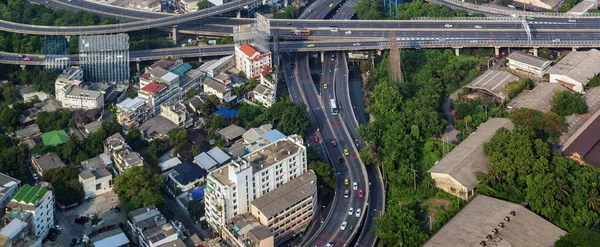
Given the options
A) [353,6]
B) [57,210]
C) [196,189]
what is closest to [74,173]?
[57,210]

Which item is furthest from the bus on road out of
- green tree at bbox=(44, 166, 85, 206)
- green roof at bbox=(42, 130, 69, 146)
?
green tree at bbox=(44, 166, 85, 206)

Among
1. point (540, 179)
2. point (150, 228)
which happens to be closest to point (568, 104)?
point (540, 179)

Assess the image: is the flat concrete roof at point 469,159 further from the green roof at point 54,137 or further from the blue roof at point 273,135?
the green roof at point 54,137

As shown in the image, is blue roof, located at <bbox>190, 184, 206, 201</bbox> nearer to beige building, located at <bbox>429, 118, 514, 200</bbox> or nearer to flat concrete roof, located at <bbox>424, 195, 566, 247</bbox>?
beige building, located at <bbox>429, 118, 514, 200</bbox>

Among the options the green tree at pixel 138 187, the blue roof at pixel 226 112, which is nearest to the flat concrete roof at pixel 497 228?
the green tree at pixel 138 187

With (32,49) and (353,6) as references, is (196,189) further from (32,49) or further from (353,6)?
(353,6)

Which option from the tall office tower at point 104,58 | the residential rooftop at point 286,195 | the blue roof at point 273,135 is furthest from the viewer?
the tall office tower at point 104,58
